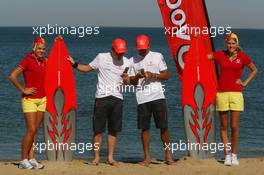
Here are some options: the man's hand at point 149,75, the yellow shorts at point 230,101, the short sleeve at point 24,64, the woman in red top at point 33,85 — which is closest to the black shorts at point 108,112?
the man's hand at point 149,75

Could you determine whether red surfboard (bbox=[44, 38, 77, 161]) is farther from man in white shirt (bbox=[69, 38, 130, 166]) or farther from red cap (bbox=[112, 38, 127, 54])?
red cap (bbox=[112, 38, 127, 54])

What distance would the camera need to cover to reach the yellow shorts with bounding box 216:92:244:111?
27.5 feet

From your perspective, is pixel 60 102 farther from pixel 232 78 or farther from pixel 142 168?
pixel 232 78

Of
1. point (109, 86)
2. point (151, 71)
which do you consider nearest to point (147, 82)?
point (151, 71)

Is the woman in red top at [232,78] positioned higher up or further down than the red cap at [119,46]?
further down

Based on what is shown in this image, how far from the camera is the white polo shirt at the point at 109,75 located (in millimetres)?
8289

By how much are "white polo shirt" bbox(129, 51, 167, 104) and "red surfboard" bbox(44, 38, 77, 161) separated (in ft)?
3.61

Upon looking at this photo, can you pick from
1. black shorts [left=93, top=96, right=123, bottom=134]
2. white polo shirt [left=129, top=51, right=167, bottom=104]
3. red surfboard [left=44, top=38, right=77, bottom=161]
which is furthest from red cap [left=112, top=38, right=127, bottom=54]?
red surfboard [left=44, top=38, right=77, bottom=161]

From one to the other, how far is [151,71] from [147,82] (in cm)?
15

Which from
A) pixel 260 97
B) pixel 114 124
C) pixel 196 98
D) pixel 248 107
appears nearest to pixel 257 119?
pixel 248 107

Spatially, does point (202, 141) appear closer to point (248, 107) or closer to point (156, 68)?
point (156, 68)

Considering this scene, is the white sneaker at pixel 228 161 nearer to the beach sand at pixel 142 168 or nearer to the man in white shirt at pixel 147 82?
the beach sand at pixel 142 168

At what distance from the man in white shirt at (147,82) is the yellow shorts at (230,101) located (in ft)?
2.29

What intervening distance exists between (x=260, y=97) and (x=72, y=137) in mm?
16335
